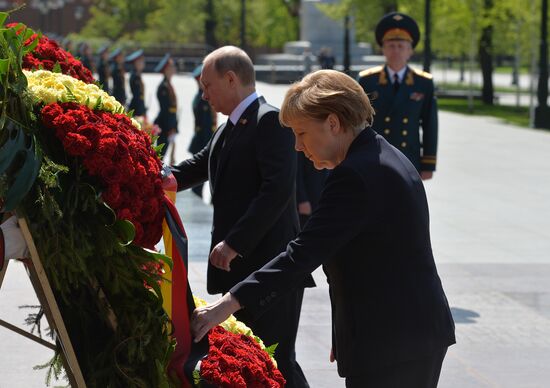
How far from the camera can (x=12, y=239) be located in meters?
3.56

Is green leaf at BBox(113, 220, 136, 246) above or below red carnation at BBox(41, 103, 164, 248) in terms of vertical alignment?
below

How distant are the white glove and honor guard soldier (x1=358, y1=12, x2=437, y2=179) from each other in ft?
18.4

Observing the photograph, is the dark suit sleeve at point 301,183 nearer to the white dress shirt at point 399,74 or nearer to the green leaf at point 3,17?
the white dress shirt at point 399,74

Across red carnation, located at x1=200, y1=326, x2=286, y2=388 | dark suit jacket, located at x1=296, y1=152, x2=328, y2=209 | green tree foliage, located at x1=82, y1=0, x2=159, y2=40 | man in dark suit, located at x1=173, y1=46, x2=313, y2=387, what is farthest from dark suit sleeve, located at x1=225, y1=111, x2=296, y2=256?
green tree foliage, located at x1=82, y1=0, x2=159, y2=40

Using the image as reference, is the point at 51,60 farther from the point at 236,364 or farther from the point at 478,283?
the point at 478,283

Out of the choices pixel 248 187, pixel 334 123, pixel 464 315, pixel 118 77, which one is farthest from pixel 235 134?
pixel 118 77

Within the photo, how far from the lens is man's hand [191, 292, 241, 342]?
12.8 feet

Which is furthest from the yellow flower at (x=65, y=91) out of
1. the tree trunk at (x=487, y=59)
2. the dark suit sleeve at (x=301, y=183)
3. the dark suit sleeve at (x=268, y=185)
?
the tree trunk at (x=487, y=59)

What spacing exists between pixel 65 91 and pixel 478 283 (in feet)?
20.5

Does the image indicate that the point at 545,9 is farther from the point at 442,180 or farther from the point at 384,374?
the point at 384,374

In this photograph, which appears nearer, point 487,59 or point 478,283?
point 478,283

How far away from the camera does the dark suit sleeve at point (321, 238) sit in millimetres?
3691

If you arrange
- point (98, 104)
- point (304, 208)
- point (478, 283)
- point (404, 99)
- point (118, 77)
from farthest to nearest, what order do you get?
point (118, 77)
point (478, 283)
point (404, 99)
point (304, 208)
point (98, 104)

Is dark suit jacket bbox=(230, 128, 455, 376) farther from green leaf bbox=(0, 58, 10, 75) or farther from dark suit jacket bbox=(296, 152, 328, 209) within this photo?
dark suit jacket bbox=(296, 152, 328, 209)
